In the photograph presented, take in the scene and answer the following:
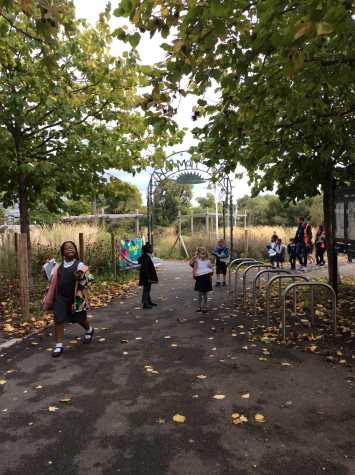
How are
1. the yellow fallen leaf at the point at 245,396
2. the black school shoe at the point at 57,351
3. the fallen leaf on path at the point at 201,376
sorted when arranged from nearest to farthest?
the yellow fallen leaf at the point at 245,396 < the fallen leaf on path at the point at 201,376 < the black school shoe at the point at 57,351

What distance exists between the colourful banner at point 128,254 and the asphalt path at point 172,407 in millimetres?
7564

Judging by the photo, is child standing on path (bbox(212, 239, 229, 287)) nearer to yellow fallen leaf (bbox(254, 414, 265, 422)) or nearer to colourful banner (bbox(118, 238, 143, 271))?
colourful banner (bbox(118, 238, 143, 271))

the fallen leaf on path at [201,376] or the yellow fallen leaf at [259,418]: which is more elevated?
the yellow fallen leaf at [259,418]

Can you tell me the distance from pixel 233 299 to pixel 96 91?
19.4 ft

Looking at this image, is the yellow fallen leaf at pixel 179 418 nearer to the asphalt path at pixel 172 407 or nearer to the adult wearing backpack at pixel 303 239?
the asphalt path at pixel 172 407

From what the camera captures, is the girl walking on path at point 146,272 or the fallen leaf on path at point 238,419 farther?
the girl walking on path at point 146,272

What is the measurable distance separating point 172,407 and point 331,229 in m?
7.00

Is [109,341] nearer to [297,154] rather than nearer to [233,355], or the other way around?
[233,355]

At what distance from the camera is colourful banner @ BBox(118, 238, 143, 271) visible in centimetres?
1443

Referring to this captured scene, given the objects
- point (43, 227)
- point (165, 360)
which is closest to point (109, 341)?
point (165, 360)

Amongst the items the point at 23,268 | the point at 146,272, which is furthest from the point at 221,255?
the point at 23,268

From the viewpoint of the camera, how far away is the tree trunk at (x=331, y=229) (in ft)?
30.2

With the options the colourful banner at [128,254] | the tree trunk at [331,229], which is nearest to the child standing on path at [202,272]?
the tree trunk at [331,229]

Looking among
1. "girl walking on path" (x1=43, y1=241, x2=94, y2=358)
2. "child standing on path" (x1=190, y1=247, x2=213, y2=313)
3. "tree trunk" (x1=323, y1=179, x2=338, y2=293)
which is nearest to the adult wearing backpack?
"tree trunk" (x1=323, y1=179, x2=338, y2=293)
